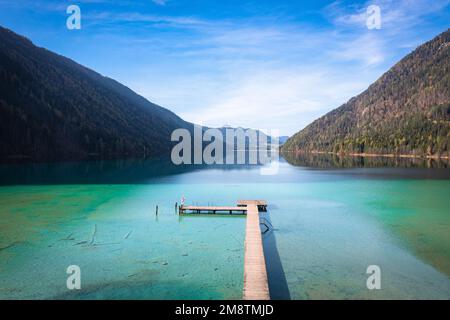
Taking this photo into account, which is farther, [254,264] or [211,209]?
[211,209]

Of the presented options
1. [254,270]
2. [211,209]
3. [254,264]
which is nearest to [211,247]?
[254,264]

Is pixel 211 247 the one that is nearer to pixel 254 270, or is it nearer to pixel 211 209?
pixel 254 270

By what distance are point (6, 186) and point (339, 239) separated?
215 feet

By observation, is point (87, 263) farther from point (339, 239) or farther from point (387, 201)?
point (387, 201)

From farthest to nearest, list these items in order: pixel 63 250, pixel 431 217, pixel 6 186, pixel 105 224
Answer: pixel 6 186, pixel 431 217, pixel 105 224, pixel 63 250

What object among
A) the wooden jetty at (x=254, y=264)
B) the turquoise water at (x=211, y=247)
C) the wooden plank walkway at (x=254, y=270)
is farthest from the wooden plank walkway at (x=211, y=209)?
the wooden plank walkway at (x=254, y=270)

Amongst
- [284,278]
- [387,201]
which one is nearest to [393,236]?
[284,278]

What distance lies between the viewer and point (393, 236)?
32594 millimetres

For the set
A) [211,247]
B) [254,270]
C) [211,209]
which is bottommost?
[211,247]

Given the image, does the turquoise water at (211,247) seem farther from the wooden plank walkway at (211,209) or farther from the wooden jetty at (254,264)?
the wooden plank walkway at (211,209)

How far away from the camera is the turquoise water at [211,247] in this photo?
68.1 ft

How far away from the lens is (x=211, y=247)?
29688mm

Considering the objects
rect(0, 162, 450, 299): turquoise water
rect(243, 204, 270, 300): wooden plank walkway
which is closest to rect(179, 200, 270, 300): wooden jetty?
rect(243, 204, 270, 300): wooden plank walkway
